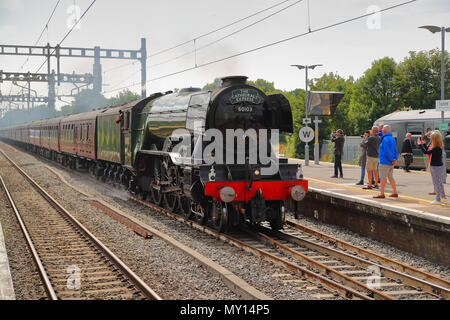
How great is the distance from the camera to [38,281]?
723 centimetres

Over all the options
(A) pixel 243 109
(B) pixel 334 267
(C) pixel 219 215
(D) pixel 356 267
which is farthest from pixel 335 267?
(A) pixel 243 109

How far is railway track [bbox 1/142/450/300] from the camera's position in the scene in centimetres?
657

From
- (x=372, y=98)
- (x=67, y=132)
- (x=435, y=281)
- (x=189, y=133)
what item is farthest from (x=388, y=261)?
(x=372, y=98)

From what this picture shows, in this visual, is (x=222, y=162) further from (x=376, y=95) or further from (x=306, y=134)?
(x=376, y=95)

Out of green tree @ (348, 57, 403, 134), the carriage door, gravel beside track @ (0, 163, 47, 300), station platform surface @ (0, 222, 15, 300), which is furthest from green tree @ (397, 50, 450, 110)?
station platform surface @ (0, 222, 15, 300)

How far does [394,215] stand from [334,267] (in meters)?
2.22

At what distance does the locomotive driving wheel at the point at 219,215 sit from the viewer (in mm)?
9867

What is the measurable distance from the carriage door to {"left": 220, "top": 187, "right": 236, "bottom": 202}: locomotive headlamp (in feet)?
20.6

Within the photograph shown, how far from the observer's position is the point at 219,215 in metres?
10.1

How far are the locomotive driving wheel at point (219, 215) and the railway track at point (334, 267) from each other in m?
0.16

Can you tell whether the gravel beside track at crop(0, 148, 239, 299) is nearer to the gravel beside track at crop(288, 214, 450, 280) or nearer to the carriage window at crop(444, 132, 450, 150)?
the gravel beside track at crop(288, 214, 450, 280)

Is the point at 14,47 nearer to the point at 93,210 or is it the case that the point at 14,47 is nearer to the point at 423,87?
the point at 93,210

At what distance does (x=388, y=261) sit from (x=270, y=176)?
314 centimetres
